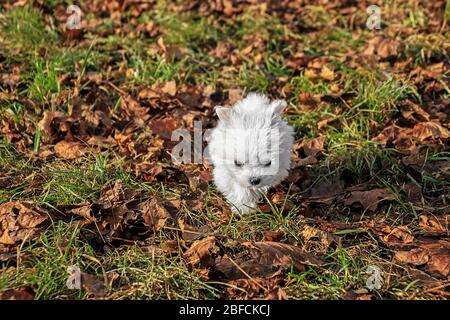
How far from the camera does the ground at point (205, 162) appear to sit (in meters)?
3.75

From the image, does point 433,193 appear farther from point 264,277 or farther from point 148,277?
point 148,277

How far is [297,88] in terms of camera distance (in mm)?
6262

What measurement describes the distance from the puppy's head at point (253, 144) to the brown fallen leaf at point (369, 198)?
27.4 inches

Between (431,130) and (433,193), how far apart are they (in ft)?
2.56

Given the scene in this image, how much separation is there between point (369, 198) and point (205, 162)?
1.46 meters

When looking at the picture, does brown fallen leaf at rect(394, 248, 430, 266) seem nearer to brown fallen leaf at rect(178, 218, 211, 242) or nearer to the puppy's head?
the puppy's head

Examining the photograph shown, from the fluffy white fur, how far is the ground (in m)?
0.19

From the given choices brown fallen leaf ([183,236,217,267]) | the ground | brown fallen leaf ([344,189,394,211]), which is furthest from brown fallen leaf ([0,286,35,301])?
brown fallen leaf ([344,189,394,211])

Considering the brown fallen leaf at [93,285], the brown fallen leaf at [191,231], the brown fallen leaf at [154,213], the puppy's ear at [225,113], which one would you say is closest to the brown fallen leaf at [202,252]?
the brown fallen leaf at [191,231]

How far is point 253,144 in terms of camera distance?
154 inches
